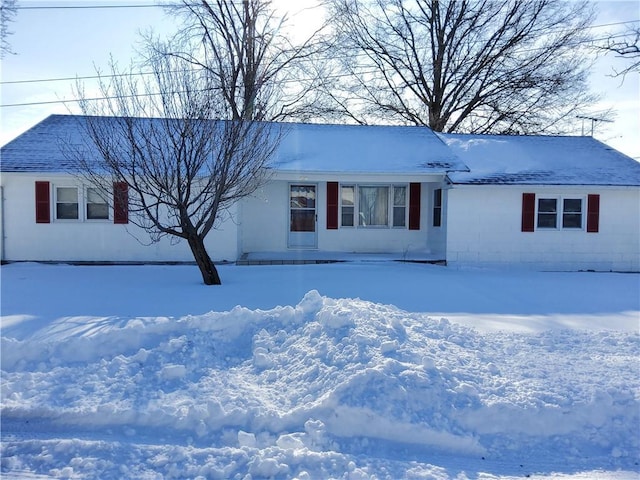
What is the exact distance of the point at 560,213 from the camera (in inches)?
539

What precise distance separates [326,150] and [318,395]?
11472 mm

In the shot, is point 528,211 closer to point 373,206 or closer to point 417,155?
point 417,155

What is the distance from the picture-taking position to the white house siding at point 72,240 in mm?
12766

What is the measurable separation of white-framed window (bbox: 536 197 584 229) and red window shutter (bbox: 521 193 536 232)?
247 mm

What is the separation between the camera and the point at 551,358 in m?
5.11

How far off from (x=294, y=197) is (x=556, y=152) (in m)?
9.14

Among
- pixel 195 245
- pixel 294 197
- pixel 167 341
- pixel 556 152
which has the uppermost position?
pixel 556 152

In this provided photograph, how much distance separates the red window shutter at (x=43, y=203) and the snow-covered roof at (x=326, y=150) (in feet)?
1.86

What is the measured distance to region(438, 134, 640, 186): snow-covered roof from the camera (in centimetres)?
1338

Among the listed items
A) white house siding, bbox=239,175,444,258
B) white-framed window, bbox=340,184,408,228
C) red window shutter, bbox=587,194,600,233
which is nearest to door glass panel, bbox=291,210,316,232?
white house siding, bbox=239,175,444,258

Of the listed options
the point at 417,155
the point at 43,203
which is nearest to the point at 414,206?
the point at 417,155

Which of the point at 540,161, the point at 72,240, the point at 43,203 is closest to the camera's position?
the point at 43,203

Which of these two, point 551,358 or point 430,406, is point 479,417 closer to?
point 430,406

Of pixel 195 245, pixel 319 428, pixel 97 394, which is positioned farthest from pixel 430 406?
pixel 195 245
